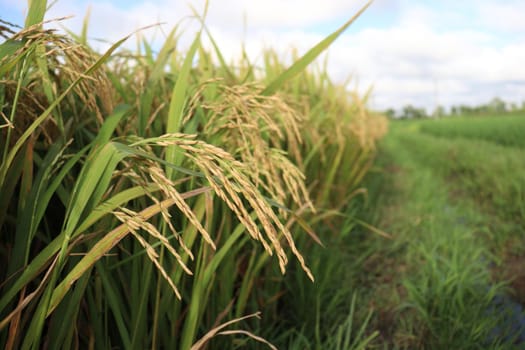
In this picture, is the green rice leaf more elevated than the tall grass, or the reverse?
the green rice leaf

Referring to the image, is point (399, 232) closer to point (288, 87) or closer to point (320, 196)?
point (320, 196)

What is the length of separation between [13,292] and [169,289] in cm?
36

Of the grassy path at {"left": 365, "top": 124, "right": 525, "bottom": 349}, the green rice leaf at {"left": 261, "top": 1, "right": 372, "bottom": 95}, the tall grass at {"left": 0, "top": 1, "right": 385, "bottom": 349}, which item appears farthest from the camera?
the grassy path at {"left": 365, "top": 124, "right": 525, "bottom": 349}

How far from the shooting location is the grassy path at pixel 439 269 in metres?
1.97

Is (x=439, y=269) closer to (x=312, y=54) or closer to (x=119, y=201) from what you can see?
(x=312, y=54)

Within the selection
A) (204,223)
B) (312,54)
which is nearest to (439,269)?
(204,223)

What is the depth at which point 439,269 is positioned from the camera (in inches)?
105

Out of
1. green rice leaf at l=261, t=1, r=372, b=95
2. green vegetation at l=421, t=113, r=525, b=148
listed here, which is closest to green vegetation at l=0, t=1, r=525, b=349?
green rice leaf at l=261, t=1, r=372, b=95

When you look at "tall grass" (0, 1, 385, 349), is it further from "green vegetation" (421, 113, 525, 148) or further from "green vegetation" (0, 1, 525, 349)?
"green vegetation" (421, 113, 525, 148)

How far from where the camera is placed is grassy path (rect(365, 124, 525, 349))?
197cm

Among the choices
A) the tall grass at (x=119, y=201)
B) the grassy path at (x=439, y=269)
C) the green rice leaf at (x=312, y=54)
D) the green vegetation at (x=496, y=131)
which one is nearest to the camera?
the tall grass at (x=119, y=201)

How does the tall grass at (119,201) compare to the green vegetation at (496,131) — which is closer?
the tall grass at (119,201)

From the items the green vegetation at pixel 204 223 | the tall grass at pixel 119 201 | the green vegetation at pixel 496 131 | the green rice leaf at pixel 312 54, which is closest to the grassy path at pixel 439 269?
the green vegetation at pixel 204 223

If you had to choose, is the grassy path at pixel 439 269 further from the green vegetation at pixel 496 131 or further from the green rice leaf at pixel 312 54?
the green vegetation at pixel 496 131
